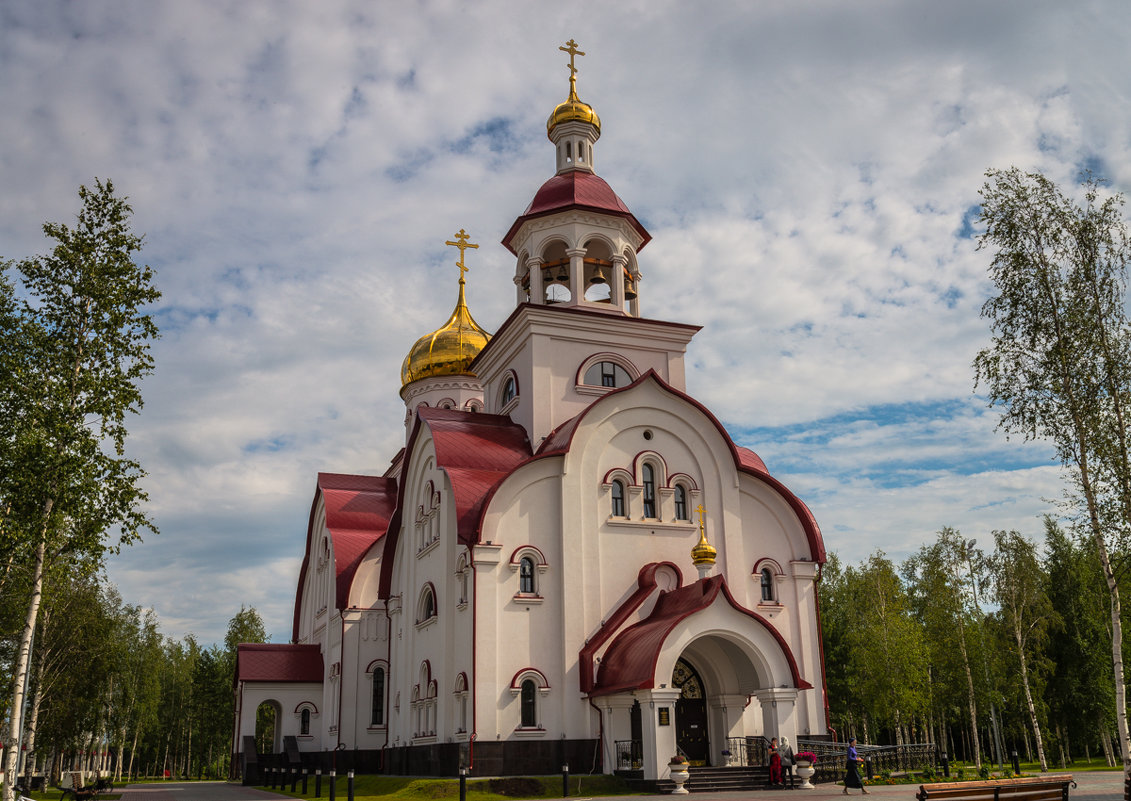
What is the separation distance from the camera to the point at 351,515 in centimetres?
3312

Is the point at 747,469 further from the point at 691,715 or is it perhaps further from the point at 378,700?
the point at 378,700

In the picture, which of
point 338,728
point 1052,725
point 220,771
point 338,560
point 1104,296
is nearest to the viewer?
point 1104,296

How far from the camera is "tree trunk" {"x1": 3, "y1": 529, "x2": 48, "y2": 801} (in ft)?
48.2

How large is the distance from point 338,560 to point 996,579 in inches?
872

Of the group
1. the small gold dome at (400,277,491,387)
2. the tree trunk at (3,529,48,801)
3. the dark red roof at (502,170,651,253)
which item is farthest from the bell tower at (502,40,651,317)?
the tree trunk at (3,529,48,801)

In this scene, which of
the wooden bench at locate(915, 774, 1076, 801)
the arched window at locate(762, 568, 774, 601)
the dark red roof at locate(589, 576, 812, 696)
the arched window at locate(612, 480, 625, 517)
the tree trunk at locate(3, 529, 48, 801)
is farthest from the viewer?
the arched window at locate(762, 568, 774, 601)

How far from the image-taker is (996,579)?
31016 mm

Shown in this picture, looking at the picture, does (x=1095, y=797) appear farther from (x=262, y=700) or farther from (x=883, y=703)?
(x=262, y=700)

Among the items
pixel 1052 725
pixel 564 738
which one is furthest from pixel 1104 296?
pixel 1052 725

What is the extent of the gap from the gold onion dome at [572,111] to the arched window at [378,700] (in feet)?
59.7

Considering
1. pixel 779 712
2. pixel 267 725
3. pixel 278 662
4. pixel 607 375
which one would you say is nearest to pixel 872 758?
pixel 779 712

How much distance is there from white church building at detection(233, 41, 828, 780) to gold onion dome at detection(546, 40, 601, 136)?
0.08 meters

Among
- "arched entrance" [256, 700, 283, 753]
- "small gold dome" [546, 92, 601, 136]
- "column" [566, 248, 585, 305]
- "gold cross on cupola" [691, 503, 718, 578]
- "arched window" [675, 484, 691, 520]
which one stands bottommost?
"arched entrance" [256, 700, 283, 753]

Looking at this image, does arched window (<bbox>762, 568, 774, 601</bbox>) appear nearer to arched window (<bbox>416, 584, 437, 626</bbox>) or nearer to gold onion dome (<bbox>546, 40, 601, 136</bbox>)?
arched window (<bbox>416, 584, 437, 626</bbox>)
